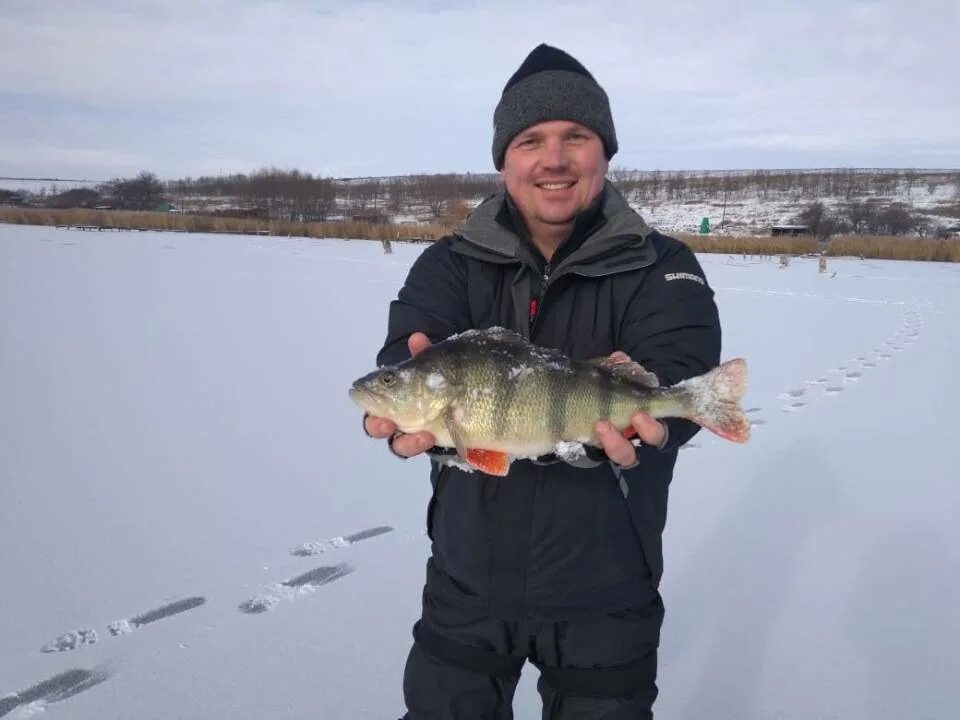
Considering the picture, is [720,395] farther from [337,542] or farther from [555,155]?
[337,542]

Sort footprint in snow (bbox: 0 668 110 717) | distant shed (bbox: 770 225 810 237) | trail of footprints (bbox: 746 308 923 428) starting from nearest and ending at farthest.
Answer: footprint in snow (bbox: 0 668 110 717)
trail of footprints (bbox: 746 308 923 428)
distant shed (bbox: 770 225 810 237)

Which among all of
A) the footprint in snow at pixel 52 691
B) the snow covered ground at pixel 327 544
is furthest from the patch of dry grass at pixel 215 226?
the footprint in snow at pixel 52 691

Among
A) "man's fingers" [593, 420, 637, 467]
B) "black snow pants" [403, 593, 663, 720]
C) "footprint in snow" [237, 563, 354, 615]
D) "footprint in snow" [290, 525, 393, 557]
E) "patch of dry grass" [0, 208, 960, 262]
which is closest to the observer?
"man's fingers" [593, 420, 637, 467]

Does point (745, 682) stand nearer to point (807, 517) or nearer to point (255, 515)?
point (807, 517)

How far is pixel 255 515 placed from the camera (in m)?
4.31

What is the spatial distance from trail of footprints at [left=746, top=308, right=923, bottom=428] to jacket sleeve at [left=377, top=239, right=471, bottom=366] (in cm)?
458

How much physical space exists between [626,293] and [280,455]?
3669mm

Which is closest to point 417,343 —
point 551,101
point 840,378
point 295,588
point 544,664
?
point 551,101

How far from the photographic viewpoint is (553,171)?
2299 millimetres

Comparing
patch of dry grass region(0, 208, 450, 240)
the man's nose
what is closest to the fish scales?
the man's nose

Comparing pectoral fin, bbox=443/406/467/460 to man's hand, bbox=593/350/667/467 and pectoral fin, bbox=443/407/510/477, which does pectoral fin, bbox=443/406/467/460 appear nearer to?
pectoral fin, bbox=443/407/510/477

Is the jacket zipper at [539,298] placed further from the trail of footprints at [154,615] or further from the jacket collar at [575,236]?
the trail of footprints at [154,615]

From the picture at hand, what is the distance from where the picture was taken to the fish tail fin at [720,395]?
2102 millimetres

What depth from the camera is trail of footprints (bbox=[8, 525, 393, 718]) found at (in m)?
2.74
